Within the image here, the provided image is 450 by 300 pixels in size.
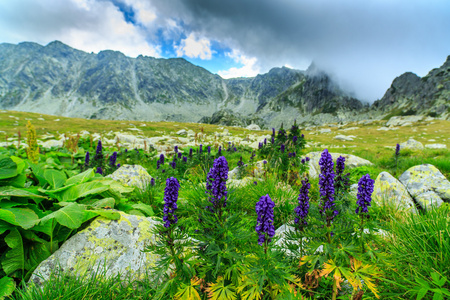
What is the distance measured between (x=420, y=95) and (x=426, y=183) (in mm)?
186701

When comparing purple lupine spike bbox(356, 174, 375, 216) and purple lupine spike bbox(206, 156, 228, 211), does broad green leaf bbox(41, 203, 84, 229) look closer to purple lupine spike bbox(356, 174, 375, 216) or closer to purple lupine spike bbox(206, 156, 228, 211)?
purple lupine spike bbox(206, 156, 228, 211)

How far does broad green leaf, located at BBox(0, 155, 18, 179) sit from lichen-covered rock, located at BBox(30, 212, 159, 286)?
1450 mm

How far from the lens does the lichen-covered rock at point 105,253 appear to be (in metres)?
2.46

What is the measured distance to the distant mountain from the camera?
116438 mm

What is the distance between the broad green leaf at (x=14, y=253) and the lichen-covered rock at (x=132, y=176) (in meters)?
3.15

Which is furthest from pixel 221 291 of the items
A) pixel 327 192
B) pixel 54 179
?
pixel 54 179

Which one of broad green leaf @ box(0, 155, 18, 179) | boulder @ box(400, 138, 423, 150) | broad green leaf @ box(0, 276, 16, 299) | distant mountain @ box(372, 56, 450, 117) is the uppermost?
distant mountain @ box(372, 56, 450, 117)

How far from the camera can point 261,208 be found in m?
1.94

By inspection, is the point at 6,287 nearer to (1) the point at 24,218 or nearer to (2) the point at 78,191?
(1) the point at 24,218

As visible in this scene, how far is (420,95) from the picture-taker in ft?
440

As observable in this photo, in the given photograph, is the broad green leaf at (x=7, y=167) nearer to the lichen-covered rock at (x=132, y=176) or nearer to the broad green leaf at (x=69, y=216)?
the broad green leaf at (x=69, y=216)

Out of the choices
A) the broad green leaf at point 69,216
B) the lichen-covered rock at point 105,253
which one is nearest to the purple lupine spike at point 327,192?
the lichen-covered rock at point 105,253

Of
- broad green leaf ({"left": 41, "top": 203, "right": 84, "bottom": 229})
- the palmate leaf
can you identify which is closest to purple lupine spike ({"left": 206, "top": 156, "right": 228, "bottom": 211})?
the palmate leaf

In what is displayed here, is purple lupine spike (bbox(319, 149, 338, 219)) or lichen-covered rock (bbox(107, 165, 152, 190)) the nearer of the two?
purple lupine spike (bbox(319, 149, 338, 219))
